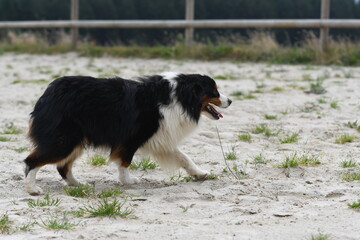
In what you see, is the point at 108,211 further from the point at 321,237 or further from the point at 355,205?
the point at 355,205

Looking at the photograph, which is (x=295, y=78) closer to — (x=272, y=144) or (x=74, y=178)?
(x=272, y=144)

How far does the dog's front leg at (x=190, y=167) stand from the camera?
4766 millimetres

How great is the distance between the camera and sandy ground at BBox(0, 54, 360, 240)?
3436mm

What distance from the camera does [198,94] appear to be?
4.92m

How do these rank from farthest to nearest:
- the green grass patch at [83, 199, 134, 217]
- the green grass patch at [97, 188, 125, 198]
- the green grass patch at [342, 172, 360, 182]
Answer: the green grass patch at [342, 172, 360, 182], the green grass patch at [97, 188, 125, 198], the green grass patch at [83, 199, 134, 217]

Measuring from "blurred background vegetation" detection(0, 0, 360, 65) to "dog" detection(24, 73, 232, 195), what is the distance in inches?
Answer: 314

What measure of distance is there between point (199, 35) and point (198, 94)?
11.2m

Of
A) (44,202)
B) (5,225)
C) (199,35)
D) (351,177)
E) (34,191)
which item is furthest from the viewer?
(199,35)

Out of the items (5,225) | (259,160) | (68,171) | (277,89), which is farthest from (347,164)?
(277,89)

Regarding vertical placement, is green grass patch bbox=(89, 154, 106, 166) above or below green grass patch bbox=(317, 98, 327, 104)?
above

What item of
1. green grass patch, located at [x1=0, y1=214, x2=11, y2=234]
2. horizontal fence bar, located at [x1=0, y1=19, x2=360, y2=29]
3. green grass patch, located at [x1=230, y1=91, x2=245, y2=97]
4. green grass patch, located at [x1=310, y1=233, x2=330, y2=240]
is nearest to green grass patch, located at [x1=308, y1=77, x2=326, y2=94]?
green grass patch, located at [x1=230, y1=91, x2=245, y2=97]

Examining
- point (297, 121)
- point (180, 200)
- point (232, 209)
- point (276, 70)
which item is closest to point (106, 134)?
point (180, 200)

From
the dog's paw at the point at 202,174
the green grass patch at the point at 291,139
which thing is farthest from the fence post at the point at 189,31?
the dog's paw at the point at 202,174

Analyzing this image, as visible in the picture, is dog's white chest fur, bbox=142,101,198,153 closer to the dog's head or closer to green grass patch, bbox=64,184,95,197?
the dog's head
